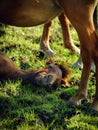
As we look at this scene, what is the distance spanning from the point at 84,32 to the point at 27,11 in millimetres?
866

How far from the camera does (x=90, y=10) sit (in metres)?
5.20

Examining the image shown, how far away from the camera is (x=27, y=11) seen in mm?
5492

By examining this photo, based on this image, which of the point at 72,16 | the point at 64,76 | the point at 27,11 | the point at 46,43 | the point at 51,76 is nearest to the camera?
the point at 72,16

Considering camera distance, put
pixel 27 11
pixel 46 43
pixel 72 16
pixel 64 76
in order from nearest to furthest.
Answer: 1. pixel 72 16
2. pixel 27 11
3. pixel 64 76
4. pixel 46 43

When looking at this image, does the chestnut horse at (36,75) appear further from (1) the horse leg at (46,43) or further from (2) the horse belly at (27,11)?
(1) the horse leg at (46,43)

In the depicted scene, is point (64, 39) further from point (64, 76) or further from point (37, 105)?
point (37, 105)

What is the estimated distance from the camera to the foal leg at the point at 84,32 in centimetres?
516

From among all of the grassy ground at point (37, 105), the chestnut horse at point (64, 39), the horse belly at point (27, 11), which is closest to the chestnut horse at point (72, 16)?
the horse belly at point (27, 11)

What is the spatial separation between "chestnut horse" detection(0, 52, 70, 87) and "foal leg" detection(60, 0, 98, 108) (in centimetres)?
57

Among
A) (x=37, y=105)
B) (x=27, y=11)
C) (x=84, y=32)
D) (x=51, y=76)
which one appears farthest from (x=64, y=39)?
(x=37, y=105)

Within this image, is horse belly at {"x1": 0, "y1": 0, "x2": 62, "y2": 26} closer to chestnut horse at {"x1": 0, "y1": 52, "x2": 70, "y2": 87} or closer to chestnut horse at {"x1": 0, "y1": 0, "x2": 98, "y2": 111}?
chestnut horse at {"x1": 0, "y1": 0, "x2": 98, "y2": 111}

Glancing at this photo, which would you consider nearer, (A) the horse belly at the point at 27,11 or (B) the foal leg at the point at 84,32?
(B) the foal leg at the point at 84,32

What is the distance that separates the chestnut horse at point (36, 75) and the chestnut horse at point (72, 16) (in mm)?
576

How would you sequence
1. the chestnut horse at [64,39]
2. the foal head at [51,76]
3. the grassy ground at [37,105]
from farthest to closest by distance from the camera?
the chestnut horse at [64,39] < the foal head at [51,76] < the grassy ground at [37,105]
